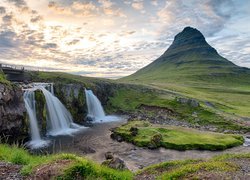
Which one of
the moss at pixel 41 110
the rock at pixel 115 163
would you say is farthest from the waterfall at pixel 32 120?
the rock at pixel 115 163

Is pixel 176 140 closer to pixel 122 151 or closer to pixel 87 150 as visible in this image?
pixel 122 151

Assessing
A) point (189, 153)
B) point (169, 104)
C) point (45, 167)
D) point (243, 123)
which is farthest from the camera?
point (169, 104)

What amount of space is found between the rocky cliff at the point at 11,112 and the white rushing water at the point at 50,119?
320cm

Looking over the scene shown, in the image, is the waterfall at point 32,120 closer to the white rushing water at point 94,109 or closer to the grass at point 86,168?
the white rushing water at point 94,109

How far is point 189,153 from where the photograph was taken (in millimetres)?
48812

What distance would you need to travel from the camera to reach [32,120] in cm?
5594

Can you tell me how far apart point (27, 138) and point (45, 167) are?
1564 inches

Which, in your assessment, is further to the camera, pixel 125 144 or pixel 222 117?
pixel 222 117

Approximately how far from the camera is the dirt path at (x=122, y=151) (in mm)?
43388

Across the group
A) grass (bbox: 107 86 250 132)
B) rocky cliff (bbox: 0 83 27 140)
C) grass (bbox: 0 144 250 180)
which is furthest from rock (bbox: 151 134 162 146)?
grass (bbox: 0 144 250 180)

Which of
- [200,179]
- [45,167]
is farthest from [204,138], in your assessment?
[45,167]

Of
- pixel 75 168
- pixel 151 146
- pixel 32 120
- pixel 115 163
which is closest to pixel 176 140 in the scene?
pixel 151 146

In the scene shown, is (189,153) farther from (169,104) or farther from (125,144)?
(169,104)

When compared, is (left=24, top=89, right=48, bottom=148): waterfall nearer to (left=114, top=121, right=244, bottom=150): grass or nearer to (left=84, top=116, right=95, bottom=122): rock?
(left=114, top=121, right=244, bottom=150): grass
